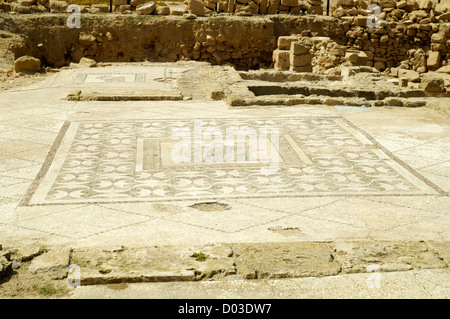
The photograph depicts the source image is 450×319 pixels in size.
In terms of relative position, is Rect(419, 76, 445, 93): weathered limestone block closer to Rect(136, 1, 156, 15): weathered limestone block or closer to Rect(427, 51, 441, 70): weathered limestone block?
Rect(427, 51, 441, 70): weathered limestone block

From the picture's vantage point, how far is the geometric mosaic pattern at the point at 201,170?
474 cm

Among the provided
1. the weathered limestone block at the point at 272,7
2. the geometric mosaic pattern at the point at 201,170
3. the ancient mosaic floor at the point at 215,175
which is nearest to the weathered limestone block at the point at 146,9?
the weathered limestone block at the point at 272,7

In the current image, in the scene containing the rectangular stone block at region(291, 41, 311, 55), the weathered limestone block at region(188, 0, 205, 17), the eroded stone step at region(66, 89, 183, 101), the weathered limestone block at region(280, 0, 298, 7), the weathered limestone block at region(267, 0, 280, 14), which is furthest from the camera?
the weathered limestone block at region(280, 0, 298, 7)

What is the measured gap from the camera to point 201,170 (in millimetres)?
5344

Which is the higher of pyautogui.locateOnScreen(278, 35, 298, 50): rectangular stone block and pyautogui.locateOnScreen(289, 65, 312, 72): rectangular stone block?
pyautogui.locateOnScreen(278, 35, 298, 50): rectangular stone block

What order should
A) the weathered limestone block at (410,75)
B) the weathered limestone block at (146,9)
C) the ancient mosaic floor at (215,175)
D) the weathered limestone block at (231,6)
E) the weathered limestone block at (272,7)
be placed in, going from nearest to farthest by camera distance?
A: the ancient mosaic floor at (215,175), the weathered limestone block at (410,75), the weathered limestone block at (146,9), the weathered limestone block at (231,6), the weathered limestone block at (272,7)

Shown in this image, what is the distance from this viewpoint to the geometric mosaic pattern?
4738mm

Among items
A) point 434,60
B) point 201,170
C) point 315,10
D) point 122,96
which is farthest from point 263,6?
point 201,170

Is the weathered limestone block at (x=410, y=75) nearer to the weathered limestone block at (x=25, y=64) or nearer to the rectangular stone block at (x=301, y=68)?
the rectangular stone block at (x=301, y=68)

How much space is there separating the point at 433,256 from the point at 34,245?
224cm

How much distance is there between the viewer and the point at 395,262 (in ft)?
10.8

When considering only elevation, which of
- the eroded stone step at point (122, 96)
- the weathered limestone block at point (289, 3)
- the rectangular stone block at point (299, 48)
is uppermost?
the weathered limestone block at point (289, 3)

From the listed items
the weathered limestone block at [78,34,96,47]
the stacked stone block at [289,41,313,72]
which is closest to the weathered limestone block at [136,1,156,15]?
the weathered limestone block at [78,34,96,47]
